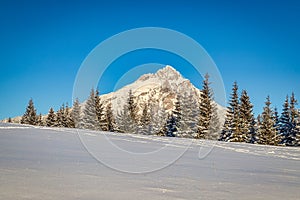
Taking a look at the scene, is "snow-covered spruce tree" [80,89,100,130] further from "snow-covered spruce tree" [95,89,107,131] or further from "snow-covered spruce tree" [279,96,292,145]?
"snow-covered spruce tree" [279,96,292,145]

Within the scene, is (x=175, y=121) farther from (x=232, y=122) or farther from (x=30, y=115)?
(x=30, y=115)

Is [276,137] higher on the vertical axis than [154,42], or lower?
lower

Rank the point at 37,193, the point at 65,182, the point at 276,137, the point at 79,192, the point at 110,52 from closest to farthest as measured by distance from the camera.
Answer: the point at 37,193
the point at 79,192
the point at 65,182
the point at 110,52
the point at 276,137

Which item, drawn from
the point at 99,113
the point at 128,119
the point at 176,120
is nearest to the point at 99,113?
the point at 99,113

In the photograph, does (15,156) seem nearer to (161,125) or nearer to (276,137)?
(276,137)

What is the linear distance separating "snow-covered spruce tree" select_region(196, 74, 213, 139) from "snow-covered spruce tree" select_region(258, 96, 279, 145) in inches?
289

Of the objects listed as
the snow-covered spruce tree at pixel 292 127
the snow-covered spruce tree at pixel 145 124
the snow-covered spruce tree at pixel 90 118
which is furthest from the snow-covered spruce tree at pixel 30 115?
the snow-covered spruce tree at pixel 292 127

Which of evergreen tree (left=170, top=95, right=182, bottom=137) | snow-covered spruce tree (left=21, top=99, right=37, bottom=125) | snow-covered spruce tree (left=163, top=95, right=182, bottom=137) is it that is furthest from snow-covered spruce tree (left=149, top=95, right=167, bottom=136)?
snow-covered spruce tree (left=21, top=99, right=37, bottom=125)

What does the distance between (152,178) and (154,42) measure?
15.3 ft

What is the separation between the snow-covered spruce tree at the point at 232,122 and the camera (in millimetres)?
39562

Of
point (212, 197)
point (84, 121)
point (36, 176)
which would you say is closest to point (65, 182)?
point (36, 176)

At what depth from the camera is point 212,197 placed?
14.3 ft

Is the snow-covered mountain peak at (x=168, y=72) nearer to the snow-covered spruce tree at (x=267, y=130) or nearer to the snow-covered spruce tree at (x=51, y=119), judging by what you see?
the snow-covered spruce tree at (x=267, y=130)

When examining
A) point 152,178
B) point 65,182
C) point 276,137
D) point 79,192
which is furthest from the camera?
point 276,137
